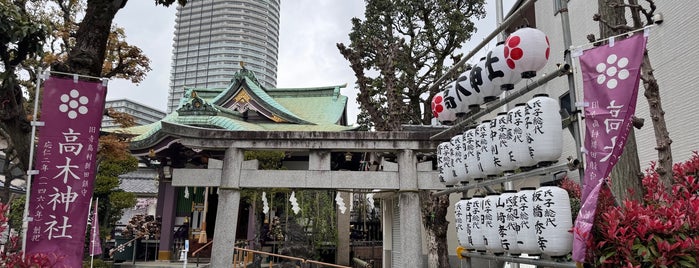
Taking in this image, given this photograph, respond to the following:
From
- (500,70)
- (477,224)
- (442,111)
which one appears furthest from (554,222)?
(442,111)

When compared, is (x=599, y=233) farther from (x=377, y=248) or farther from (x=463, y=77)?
(x=377, y=248)

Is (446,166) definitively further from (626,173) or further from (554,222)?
(554,222)

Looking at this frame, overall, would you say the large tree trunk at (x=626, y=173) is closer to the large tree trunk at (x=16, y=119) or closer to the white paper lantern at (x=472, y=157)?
the white paper lantern at (x=472, y=157)

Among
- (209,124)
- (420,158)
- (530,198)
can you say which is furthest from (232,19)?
(530,198)

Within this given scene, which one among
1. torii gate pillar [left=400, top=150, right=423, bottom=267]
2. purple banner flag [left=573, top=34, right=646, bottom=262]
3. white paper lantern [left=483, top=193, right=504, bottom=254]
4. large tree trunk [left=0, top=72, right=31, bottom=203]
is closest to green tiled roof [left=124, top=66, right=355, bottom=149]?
large tree trunk [left=0, top=72, right=31, bottom=203]

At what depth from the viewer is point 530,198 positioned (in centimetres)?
495

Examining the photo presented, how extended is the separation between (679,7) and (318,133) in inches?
304

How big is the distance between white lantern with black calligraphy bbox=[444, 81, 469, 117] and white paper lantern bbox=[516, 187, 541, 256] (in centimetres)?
246

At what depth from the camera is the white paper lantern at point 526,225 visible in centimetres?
488

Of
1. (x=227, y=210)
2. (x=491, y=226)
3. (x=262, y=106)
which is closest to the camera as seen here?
(x=491, y=226)

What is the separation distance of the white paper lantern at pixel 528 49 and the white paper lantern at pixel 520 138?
2.08ft

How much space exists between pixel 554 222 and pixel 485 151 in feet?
5.73

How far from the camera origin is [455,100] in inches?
297

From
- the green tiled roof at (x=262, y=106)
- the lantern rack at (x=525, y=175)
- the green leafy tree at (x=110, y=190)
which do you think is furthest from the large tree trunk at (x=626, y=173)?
the green leafy tree at (x=110, y=190)
